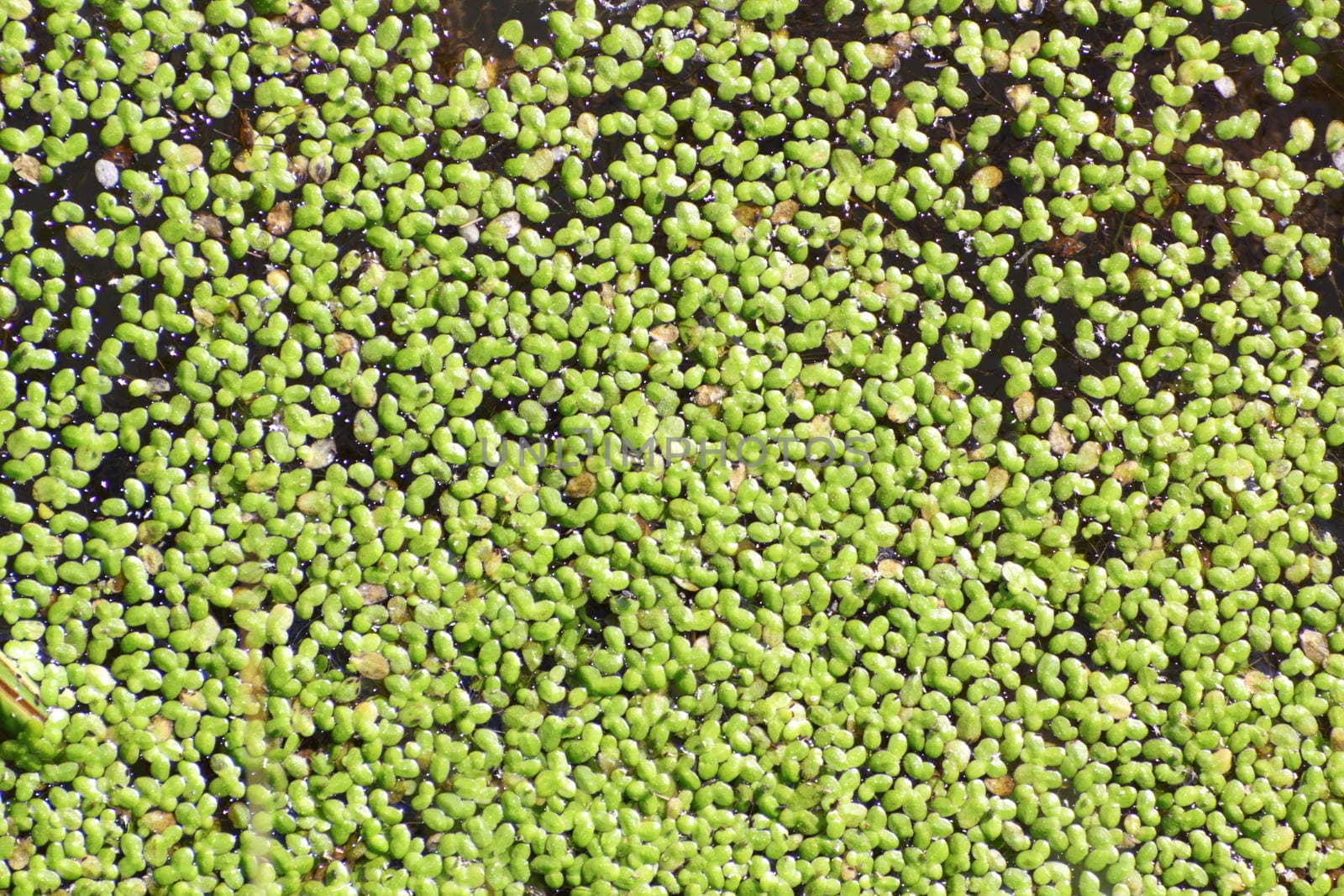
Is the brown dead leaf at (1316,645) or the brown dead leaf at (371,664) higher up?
the brown dead leaf at (1316,645)

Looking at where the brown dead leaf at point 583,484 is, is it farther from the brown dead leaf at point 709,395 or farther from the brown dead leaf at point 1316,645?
the brown dead leaf at point 1316,645

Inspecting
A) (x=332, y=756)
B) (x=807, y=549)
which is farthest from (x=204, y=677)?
(x=807, y=549)


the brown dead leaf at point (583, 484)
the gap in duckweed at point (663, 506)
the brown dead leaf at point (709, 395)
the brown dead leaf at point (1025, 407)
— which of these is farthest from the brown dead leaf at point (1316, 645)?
the brown dead leaf at point (583, 484)

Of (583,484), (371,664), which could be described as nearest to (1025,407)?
(583,484)

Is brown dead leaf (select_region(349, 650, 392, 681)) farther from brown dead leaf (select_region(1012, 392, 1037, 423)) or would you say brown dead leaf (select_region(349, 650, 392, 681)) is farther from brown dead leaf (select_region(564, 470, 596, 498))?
brown dead leaf (select_region(1012, 392, 1037, 423))

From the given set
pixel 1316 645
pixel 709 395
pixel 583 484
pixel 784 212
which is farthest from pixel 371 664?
pixel 1316 645

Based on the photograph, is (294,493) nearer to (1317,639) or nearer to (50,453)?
(50,453)

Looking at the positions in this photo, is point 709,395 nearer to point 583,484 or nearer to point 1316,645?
point 583,484

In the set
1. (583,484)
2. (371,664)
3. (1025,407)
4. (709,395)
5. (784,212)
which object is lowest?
(371,664)

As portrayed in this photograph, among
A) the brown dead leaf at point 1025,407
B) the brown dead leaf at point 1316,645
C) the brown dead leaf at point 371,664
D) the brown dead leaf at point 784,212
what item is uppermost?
the brown dead leaf at point 784,212

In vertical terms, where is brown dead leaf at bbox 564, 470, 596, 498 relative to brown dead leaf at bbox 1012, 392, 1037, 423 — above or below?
below

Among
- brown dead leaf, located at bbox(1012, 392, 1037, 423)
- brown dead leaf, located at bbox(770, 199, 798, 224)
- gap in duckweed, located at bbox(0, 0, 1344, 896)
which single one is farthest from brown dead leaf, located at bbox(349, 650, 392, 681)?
brown dead leaf, located at bbox(1012, 392, 1037, 423)

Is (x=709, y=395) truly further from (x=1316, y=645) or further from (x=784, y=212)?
(x=1316, y=645)

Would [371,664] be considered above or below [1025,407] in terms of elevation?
below
